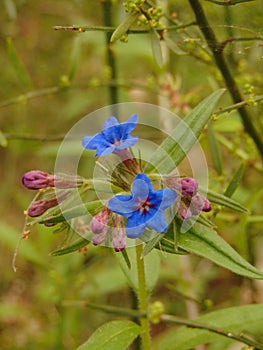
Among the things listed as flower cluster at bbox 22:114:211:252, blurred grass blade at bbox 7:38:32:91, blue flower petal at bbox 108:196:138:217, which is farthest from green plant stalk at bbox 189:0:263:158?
blurred grass blade at bbox 7:38:32:91

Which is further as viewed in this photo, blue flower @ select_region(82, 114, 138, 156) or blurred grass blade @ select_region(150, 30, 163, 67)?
blurred grass blade @ select_region(150, 30, 163, 67)

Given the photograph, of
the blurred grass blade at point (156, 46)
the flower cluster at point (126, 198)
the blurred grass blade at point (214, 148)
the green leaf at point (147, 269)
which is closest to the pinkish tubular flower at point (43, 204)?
the flower cluster at point (126, 198)

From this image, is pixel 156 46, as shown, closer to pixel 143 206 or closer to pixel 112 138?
pixel 112 138

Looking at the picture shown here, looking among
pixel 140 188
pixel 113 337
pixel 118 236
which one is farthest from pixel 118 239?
pixel 113 337

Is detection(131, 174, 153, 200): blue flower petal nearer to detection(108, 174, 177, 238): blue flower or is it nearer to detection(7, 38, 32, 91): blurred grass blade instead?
detection(108, 174, 177, 238): blue flower

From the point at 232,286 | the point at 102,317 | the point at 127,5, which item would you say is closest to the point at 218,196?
the point at 127,5

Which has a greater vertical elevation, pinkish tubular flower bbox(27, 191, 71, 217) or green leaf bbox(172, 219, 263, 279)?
pinkish tubular flower bbox(27, 191, 71, 217)
